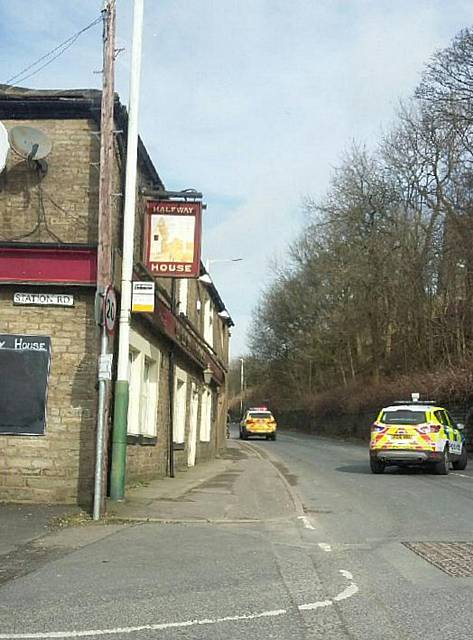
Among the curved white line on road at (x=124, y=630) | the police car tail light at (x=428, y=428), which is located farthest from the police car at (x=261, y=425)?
the curved white line on road at (x=124, y=630)

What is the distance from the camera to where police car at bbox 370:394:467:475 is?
19125 mm

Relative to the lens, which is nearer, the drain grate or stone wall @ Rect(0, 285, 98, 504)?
the drain grate

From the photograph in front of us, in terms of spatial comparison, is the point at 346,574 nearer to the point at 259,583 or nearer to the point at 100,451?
the point at 259,583

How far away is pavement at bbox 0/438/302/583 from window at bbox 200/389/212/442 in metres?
9.83

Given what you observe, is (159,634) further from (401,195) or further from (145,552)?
(401,195)

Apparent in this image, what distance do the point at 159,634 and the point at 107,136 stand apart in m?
7.78

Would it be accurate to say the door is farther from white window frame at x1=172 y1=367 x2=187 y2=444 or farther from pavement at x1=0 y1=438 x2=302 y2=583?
pavement at x1=0 y1=438 x2=302 y2=583

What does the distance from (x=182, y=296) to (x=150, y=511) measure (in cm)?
1054

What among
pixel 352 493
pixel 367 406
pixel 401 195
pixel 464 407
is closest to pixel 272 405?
pixel 367 406

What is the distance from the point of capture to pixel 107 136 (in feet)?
37.5

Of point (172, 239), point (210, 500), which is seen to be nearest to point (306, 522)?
point (210, 500)

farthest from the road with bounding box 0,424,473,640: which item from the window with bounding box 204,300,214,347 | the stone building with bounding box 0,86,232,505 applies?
the window with bounding box 204,300,214,347

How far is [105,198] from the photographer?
1148cm

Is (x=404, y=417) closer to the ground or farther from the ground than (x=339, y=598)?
farther from the ground
